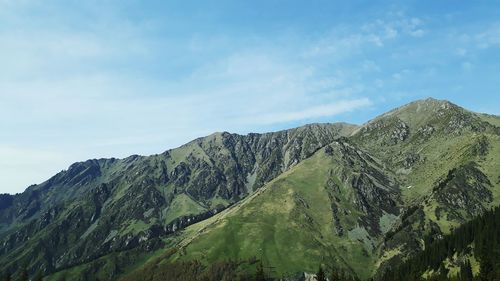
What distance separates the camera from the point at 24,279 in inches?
6924

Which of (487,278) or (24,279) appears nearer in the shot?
(24,279)

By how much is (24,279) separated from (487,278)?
177897mm

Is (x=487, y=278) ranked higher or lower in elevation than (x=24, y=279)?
lower

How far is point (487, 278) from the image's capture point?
187125 mm
